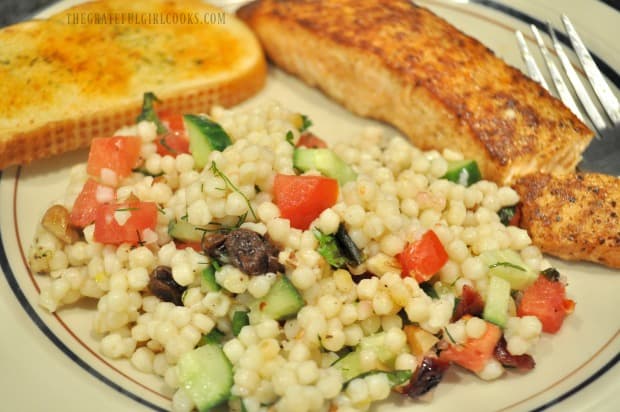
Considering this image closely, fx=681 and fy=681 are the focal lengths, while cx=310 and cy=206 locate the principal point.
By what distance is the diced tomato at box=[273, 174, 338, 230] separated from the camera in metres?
2.62

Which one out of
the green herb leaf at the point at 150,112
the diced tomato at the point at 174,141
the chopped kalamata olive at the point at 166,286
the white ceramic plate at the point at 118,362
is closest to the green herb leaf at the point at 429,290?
the white ceramic plate at the point at 118,362

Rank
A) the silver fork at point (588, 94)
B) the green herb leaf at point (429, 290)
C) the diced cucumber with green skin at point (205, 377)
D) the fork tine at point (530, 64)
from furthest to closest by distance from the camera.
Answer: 1. the fork tine at point (530, 64)
2. the silver fork at point (588, 94)
3. the green herb leaf at point (429, 290)
4. the diced cucumber with green skin at point (205, 377)

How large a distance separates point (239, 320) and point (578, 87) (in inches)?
86.1

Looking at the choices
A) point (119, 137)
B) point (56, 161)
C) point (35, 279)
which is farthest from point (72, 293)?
point (56, 161)

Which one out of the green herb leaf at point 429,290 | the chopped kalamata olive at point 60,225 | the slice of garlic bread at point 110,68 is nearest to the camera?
the green herb leaf at point 429,290

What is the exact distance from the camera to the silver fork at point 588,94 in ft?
10.4

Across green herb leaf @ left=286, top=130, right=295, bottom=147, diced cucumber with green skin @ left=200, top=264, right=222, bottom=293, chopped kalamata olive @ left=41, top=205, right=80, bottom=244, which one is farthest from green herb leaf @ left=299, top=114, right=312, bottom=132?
chopped kalamata olive @ left=41, top=205, right=80, bottom=244

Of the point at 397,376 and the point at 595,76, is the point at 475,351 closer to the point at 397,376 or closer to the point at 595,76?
the point at 397,376

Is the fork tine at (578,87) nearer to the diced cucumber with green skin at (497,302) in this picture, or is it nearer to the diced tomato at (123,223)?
the diced cucumber with green skin at (497,302)

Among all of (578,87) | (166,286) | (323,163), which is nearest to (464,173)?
(323,163)

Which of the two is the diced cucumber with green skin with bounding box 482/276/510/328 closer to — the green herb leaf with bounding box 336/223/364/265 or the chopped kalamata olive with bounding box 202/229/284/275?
the green herb leaf with bounding box 336/223/364/265

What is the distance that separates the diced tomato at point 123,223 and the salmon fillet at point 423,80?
1466mm

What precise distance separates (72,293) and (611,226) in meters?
2.21

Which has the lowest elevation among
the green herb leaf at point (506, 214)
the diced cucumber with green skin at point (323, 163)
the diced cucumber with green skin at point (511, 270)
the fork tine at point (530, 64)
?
the diced cucumber with green skin at point (323, 163)
